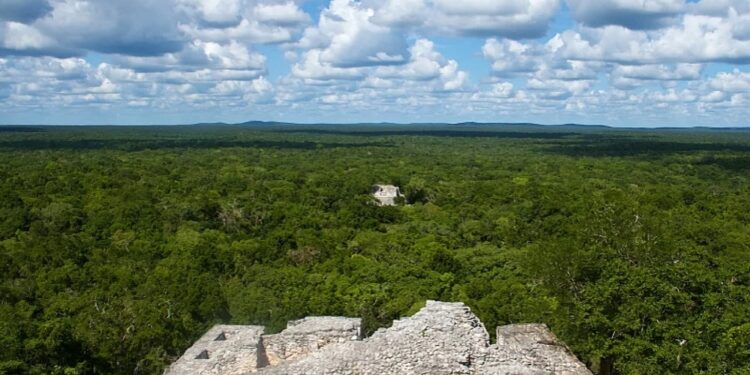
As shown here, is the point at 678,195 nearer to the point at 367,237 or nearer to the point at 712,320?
the point at 367,237

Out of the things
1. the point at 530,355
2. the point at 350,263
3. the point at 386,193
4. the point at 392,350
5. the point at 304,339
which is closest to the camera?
the point at 392,350

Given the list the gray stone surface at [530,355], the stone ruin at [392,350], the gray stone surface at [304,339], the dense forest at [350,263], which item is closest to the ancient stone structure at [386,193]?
the dense forest at [350,263]

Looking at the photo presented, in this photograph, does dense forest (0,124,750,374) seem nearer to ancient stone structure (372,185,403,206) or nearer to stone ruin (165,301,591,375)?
ancient stone structure (372,185,403,206)

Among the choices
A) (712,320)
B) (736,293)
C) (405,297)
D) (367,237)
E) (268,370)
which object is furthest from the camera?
(367,237)

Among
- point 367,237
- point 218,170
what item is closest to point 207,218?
point 367,237

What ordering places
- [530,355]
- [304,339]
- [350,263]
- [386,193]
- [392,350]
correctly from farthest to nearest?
1. [386,193]
2. [350,263]
3. [304,339]
4. [530,355]
5. [392,350]

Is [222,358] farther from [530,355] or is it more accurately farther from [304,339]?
[530,355]

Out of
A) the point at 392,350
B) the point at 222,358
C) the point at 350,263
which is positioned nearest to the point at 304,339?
the point at 222,358
